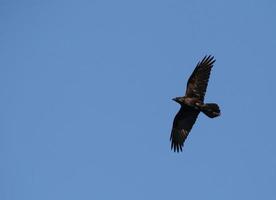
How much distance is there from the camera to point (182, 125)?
22.0m

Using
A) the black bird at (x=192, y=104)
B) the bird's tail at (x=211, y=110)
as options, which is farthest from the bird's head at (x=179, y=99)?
the bird's tail at (x=211, y=110)

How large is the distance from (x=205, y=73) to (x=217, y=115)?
1963 millimetres

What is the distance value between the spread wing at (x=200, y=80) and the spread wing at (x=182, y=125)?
2.22 feet

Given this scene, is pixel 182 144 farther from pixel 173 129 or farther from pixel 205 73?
pixel 205 73

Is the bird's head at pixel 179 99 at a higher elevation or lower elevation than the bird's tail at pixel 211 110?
higher

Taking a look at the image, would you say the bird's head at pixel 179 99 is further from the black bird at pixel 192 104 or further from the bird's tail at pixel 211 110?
the bird's tail at pixel 211 110

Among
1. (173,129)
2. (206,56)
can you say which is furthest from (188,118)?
(206,56)

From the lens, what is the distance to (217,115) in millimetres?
20047

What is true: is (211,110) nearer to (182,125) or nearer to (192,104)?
(192,104)

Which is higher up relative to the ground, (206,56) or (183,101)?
(206,56)

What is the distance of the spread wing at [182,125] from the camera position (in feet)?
70.8

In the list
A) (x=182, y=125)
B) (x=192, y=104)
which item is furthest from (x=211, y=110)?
(x=182, y=125)

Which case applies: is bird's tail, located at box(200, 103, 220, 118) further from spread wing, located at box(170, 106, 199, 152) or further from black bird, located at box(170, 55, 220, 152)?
spread wing, located at box(170, 106, 199, 152)

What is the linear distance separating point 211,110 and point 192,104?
3.33ft
